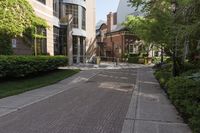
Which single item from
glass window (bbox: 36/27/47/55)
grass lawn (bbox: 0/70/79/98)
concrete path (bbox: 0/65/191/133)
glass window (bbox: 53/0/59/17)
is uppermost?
glass window (bbox: 53/0/59/17)

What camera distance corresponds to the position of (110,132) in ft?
21.6

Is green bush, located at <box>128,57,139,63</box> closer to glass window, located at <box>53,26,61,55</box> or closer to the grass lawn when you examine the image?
glass window, located at <box>53,26,61,55</box>

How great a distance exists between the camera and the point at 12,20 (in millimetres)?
16609

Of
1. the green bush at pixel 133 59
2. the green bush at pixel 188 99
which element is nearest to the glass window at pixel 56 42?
the green bush at pixel 133 59

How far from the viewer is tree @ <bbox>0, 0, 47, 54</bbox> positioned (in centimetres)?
1611

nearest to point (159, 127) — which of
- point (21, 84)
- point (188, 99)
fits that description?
point (188, 99)

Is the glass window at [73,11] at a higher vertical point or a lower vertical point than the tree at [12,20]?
higher

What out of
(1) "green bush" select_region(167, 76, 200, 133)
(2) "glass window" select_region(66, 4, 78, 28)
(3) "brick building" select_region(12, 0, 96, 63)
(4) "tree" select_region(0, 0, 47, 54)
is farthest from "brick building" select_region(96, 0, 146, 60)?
(1) "green bush" select_region(167, 76, 200, 133)

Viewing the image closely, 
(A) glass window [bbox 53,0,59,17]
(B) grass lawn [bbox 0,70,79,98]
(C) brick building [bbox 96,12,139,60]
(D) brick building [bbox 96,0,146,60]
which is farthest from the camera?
(D) brick building [bbox 96,0,146,60]

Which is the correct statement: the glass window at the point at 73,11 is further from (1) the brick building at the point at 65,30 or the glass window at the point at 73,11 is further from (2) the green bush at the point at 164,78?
(2) the green bush at the point at 164,78

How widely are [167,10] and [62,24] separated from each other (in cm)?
1985

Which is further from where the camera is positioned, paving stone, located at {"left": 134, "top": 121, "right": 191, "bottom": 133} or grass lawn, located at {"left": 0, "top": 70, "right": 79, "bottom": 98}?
grass lawn, located at {"left": 0, "top": 70, "right": 79, "bottom": 98}

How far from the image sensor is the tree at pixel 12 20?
52.9 feet

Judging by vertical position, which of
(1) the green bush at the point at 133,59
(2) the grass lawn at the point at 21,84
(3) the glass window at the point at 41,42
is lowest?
(2) the grass lawn at the point at 21,84
